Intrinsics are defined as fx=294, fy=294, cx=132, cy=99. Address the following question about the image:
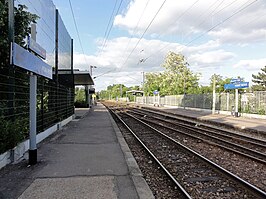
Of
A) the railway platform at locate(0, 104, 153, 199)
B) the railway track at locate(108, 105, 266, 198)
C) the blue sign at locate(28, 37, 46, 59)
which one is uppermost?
the blue sign at locate(28, 37, 46, 59)

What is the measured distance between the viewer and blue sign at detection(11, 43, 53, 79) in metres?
5.69

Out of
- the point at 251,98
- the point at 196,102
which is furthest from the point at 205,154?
the point at 196,102

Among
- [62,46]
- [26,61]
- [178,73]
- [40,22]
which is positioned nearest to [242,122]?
[62,46]

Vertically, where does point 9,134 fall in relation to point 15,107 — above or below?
below

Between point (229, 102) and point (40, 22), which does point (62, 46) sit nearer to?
point (40, 22)

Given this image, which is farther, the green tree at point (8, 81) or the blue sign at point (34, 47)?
the green tree at point (8, 81)

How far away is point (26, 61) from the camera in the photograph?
241 inches

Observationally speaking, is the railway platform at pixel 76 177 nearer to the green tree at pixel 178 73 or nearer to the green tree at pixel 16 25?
the green tree at pixel 16 25

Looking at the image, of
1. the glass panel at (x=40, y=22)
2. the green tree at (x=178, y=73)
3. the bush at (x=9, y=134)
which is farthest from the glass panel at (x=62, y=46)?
the green tree at (x=178, y=73)

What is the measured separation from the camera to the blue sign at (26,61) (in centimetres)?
569

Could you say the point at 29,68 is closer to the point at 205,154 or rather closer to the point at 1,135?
the point at 1,135

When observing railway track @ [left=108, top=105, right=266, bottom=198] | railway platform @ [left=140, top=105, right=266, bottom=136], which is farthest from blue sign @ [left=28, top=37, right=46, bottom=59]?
railway platform @ [left=140, top=105, right=266, bottom=136]

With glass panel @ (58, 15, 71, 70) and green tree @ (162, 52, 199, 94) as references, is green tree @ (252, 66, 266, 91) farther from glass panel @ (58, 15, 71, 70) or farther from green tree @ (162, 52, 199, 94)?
glass panel @ (58, 15, 71, 70)

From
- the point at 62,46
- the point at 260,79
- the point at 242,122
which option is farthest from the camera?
the point at 260,79
